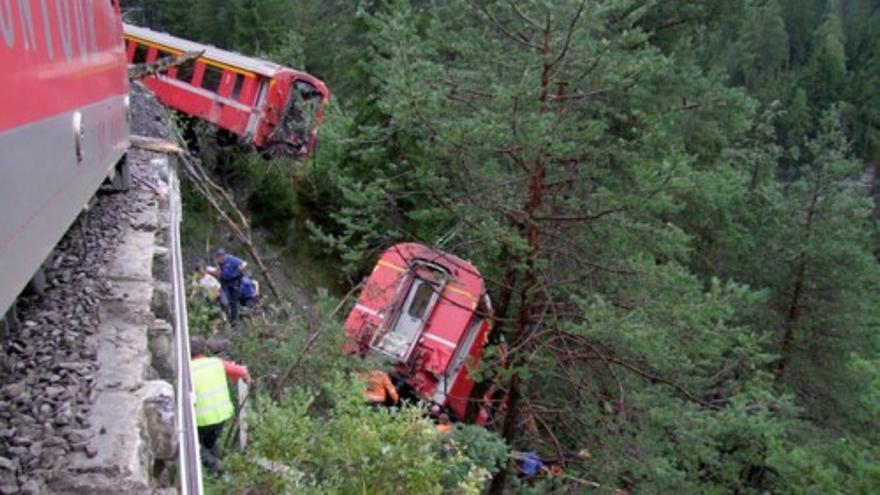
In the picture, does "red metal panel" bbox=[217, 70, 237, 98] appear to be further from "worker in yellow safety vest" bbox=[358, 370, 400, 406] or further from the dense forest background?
"worker in yellow safety vest" bbox=[358, 370, 400, 406]

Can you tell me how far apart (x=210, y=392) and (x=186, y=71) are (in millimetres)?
14834

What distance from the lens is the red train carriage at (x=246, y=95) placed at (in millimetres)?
18734

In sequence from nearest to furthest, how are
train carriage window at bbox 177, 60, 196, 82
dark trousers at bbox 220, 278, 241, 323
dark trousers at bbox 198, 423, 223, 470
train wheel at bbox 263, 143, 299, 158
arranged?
1. dark trousers at bbox 198, 423, 223, 470
2. dark trousers at bbox 220, 278, 241, 323
3. train carriage window at bbox 177, 60, 196, 82
4. train wheel at bbox 263, 143, 299, 158

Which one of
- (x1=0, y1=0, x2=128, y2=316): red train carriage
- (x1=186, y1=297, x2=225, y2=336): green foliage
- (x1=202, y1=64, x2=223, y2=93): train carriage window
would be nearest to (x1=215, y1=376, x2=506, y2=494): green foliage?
(x1=0, y1=0, x2=128, y2=316): red train carriage

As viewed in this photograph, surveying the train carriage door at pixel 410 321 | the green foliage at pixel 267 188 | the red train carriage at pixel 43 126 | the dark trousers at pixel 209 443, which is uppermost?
the red train carriage at pixel 43 126

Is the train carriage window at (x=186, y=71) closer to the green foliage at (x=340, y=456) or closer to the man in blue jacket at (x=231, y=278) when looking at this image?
the man in blue jacket at (x=231, y=278)

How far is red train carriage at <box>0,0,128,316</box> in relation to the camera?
3.18 m

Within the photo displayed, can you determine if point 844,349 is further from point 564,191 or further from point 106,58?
point 106,58

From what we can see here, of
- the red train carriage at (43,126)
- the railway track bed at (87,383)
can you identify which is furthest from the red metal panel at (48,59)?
the railway track bed at (87,383)

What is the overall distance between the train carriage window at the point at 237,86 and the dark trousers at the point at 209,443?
13.5 metres

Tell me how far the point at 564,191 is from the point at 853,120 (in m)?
57.8

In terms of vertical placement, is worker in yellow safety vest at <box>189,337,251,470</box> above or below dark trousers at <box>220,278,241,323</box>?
above

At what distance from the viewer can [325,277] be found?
842 inches

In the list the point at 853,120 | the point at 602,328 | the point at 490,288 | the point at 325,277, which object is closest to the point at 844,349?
the point at 490,288
